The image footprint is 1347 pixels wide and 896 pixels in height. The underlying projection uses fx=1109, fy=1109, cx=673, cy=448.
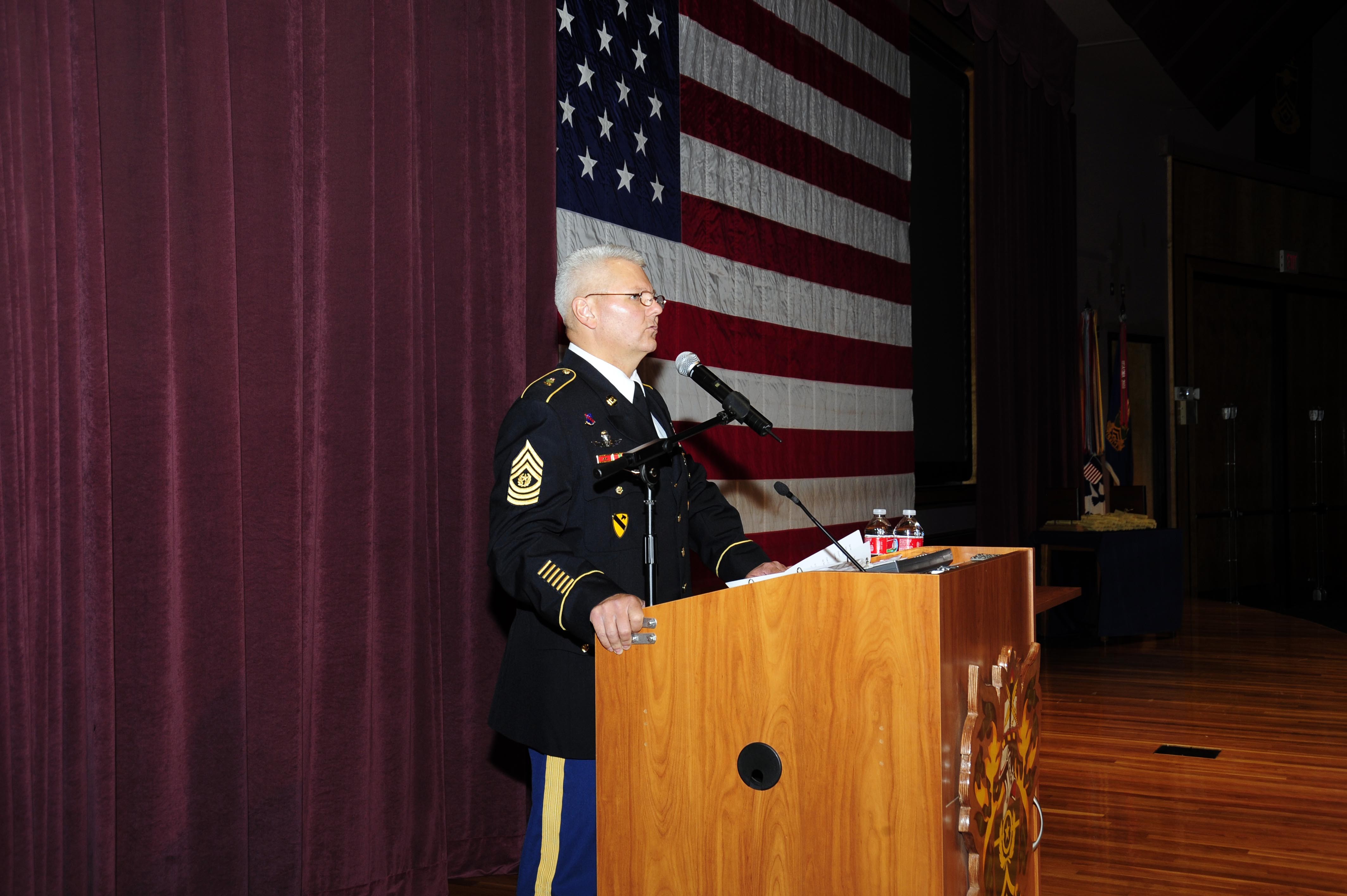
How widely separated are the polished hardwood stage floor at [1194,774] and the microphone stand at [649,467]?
124cm

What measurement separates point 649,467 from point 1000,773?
72 centimetres

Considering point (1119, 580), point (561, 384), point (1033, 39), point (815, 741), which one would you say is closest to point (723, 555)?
point (561, 384)

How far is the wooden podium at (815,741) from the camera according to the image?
145 cm

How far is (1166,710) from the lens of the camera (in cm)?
451

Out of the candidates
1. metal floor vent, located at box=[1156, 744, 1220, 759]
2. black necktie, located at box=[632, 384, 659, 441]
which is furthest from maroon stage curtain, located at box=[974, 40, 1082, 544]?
black necktie, located at box=[632, 384, 659, 441]

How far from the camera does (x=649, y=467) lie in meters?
1.83

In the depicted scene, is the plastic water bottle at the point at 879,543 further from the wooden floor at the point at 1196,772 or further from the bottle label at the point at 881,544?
the wooden floor at the point at 1196,772

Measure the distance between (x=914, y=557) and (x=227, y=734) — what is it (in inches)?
53.1

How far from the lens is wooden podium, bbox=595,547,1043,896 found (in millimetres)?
1450

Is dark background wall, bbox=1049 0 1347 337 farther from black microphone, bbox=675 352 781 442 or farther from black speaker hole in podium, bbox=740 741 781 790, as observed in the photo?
black speaker hole in podium, bbox=740 741 781 790

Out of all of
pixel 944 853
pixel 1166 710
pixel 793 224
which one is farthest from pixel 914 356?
pixel 944 853

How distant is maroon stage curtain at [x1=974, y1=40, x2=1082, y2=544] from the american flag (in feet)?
3.74

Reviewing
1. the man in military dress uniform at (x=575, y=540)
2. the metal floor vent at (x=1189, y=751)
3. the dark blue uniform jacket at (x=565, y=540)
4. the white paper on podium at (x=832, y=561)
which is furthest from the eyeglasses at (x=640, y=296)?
the metal floor vent at (x=1189, y=751)

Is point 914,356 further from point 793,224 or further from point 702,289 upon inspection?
point 702,289
